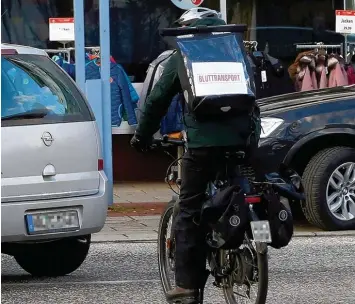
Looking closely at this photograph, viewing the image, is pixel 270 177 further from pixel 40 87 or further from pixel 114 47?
pixel 114 47

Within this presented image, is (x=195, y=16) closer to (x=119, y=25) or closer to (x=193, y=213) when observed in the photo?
(x=193, y=213)

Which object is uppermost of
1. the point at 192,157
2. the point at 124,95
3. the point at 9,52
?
the point at 9,52

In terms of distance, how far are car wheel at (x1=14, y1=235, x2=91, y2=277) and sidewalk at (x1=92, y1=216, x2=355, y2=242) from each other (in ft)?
5.78

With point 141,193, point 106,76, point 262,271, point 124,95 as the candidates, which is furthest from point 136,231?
point 262,271

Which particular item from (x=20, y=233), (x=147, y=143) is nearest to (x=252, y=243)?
(x=147, y=143)

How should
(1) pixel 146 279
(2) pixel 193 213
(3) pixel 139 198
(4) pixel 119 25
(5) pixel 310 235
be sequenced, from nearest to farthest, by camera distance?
(2) pixel 193 213 < (1) pixel 146 279 < (5) pixel 310 235 < (3) pixel 139 198 < (4) pixel 119 25

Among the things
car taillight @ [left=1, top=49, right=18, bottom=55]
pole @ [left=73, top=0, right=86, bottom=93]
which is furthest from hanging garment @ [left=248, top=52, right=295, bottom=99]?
car taillight @ [left=1, top=49, right=18, bottom=55]

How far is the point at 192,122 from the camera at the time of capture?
6.23m

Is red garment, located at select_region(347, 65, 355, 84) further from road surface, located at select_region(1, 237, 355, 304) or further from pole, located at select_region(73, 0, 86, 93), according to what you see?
road surface, located at select_region(1, 237, 355, 304)

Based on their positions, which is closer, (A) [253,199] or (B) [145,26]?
(A) [253,199]

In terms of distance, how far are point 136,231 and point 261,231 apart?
5.02m

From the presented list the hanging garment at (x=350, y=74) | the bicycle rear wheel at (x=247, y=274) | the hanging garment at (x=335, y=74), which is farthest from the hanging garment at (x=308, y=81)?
the bicycle rear wheel at (x=247, y=274)

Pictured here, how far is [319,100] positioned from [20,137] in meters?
3.91

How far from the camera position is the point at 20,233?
7.68 meters
